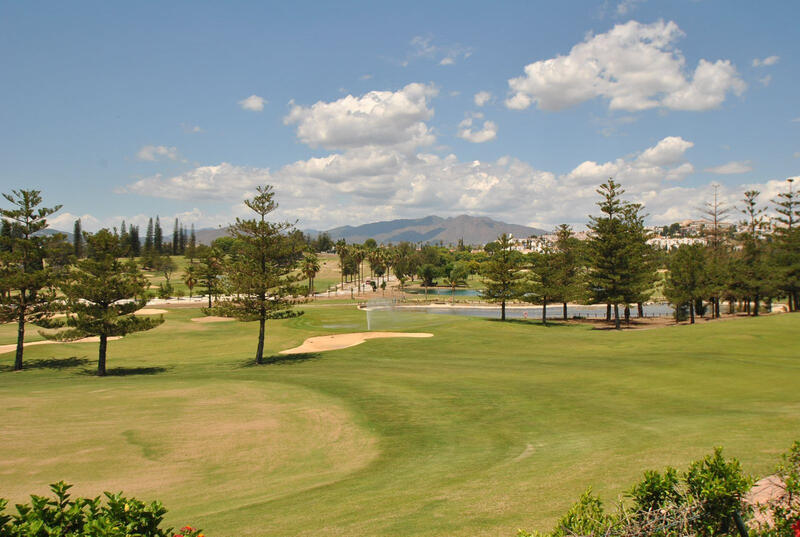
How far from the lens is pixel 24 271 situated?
103ft

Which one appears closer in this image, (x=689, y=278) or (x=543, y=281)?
(x=689, y=278)

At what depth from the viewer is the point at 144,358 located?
114 feet

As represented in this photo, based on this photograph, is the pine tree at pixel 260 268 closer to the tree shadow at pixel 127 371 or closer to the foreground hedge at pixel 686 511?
the tree shadow at pixel 127 371

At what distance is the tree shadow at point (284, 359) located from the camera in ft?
103

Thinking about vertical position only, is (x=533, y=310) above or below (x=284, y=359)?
below

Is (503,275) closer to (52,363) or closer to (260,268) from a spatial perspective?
(260,268)

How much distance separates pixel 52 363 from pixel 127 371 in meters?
8.19

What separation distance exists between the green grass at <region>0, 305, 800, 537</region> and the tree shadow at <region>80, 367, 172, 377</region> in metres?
0.38

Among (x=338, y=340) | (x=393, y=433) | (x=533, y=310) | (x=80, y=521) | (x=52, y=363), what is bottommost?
(x=533, y=310)

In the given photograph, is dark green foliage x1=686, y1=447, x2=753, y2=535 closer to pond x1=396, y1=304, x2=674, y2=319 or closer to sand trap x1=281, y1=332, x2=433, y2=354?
sand trap x1=281, y1=332, x2=433, y2=354

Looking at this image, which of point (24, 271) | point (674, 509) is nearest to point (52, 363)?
point (24, 271)

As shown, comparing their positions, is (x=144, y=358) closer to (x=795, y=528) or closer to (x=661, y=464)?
(x=661, y=464)

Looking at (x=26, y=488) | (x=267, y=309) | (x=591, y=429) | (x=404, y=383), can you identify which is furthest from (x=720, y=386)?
(x=267, y=309)

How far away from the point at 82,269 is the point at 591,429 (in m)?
30.6
